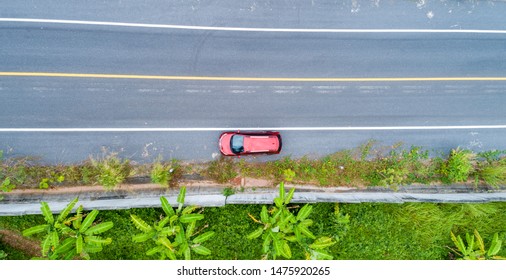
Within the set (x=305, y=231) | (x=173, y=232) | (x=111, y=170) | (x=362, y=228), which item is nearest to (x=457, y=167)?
(x=362, y=228)

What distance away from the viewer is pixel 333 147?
11.2 metres

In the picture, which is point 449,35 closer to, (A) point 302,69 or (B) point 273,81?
(A) point 302,69

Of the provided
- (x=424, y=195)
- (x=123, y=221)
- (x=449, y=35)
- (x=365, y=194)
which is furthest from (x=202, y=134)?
(x=449, y=35)

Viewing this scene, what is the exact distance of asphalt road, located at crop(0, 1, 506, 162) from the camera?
34.8ft

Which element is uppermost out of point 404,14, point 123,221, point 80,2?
point 80,2

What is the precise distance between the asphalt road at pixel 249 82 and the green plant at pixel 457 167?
448mm

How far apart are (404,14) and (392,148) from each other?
4.79 metres

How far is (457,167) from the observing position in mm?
10984

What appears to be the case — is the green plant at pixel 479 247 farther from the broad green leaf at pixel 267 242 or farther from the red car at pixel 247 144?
the red car at pixel 247 144

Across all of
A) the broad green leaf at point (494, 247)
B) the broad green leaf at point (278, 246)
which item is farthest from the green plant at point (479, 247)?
the broad green leaf at point (278, 246)

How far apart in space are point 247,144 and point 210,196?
2.08 m

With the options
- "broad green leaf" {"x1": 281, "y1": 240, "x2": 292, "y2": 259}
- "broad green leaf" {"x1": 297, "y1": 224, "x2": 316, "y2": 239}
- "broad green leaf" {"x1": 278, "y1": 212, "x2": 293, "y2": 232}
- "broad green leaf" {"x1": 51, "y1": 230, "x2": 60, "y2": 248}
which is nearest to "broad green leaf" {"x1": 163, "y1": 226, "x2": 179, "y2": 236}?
"broad green leaf" {"x1": 51, "y1": 230, "x2": 60, "y2": 248}

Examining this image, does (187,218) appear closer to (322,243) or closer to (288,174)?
(288,174)

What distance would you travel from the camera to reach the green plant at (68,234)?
8836mm
